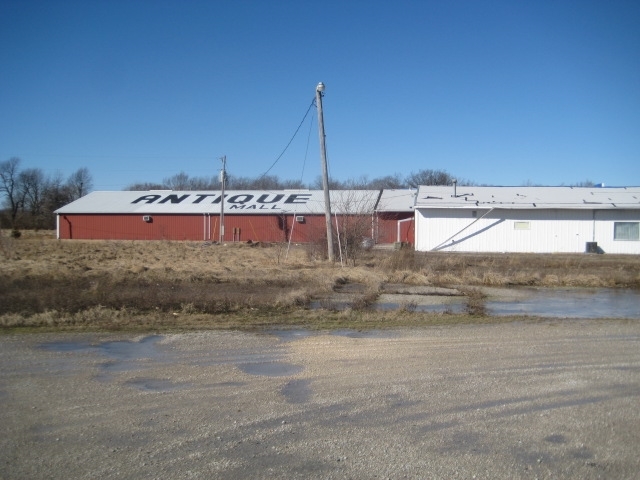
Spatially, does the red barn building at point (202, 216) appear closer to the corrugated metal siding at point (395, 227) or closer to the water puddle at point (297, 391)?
the corrugated metal siding at point (395, 227)

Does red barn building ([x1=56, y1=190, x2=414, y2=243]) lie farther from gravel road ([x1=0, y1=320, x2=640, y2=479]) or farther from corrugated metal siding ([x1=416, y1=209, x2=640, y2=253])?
gravel road ([x1=0, y1=320, x2=640, y2=479])

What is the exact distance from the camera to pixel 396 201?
154 ft


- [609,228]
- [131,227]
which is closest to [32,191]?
[131,227]

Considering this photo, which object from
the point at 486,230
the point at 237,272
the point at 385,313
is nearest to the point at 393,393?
the point at 385,313

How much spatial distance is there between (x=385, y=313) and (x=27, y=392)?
7497 mm

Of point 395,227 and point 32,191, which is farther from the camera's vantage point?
point 32,191

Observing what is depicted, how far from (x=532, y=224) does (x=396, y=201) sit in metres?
14.9

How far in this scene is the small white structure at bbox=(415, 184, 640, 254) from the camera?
33.0m

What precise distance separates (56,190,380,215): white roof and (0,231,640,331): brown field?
21.5 m

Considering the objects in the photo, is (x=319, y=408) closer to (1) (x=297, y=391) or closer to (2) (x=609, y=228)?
(1) (x=297, y=391)

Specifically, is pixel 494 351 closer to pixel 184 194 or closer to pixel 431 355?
pixel 431 355

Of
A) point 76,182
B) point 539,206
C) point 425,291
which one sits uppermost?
point 76,182

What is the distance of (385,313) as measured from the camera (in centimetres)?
1248

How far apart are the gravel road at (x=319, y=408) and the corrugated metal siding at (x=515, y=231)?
24664 mm
